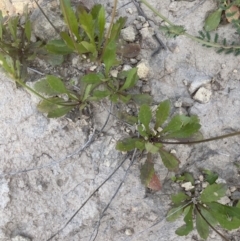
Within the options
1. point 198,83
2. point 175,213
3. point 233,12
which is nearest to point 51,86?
point 198,83

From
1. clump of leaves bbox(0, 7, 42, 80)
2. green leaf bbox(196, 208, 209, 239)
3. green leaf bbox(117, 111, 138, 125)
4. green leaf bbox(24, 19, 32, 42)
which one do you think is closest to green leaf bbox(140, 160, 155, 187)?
green leaf bbox(117, 111, 138, 125)

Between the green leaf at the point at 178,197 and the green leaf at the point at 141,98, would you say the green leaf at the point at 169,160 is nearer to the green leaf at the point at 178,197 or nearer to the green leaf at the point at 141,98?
the green leaf at the point at 178,197

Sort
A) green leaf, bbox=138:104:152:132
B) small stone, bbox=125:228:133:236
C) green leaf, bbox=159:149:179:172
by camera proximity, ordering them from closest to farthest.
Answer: green leaf, bbox=138:104:152:132
green leaf, bbox=159:149:179:172
small stone, bbox=125:228:133:236

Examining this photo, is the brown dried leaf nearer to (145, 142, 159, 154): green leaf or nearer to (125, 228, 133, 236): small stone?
(145, 142, 159, 154): green leaf

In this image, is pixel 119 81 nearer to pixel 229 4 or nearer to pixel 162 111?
pixel 162 111

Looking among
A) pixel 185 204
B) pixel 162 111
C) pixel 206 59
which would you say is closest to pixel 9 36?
pixel 162 111

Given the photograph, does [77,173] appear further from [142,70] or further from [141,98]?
[142,70]
